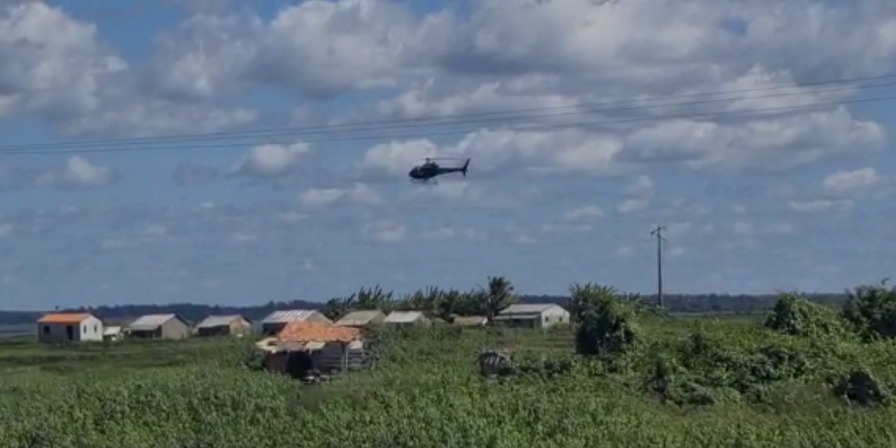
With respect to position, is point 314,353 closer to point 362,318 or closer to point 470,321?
point 362,318

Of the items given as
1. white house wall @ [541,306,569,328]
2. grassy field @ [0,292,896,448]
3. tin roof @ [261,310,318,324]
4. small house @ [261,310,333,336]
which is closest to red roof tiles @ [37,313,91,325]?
tin roof @ [261,310,318,324]

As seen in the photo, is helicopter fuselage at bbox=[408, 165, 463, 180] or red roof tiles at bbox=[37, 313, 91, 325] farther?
red roof tiles at bbox=[37, 313, 91, 325]

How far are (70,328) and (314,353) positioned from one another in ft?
122

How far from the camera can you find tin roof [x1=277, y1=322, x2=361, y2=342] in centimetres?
5366

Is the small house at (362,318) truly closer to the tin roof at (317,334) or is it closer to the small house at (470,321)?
the small house at (470,321)

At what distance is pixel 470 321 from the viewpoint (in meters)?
72.4

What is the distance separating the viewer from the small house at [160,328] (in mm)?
85812

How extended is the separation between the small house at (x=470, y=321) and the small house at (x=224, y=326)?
10.3 m

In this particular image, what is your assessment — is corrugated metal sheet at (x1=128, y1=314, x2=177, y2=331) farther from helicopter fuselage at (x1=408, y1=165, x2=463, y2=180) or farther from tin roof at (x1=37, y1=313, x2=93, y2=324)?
helicopter fuselage at (x1=408, y1=165, x2=463, y2=180)

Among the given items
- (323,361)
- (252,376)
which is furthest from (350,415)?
(323,361)

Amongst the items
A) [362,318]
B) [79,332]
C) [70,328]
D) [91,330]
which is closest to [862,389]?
[362,318]

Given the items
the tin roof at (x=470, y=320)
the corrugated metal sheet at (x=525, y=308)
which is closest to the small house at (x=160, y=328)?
the tin roof at (x=470, y=320)

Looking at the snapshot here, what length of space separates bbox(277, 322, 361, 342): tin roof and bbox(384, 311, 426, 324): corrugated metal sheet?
683 cm

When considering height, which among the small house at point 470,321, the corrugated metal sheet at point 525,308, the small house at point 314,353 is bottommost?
the small house at point 314,353
